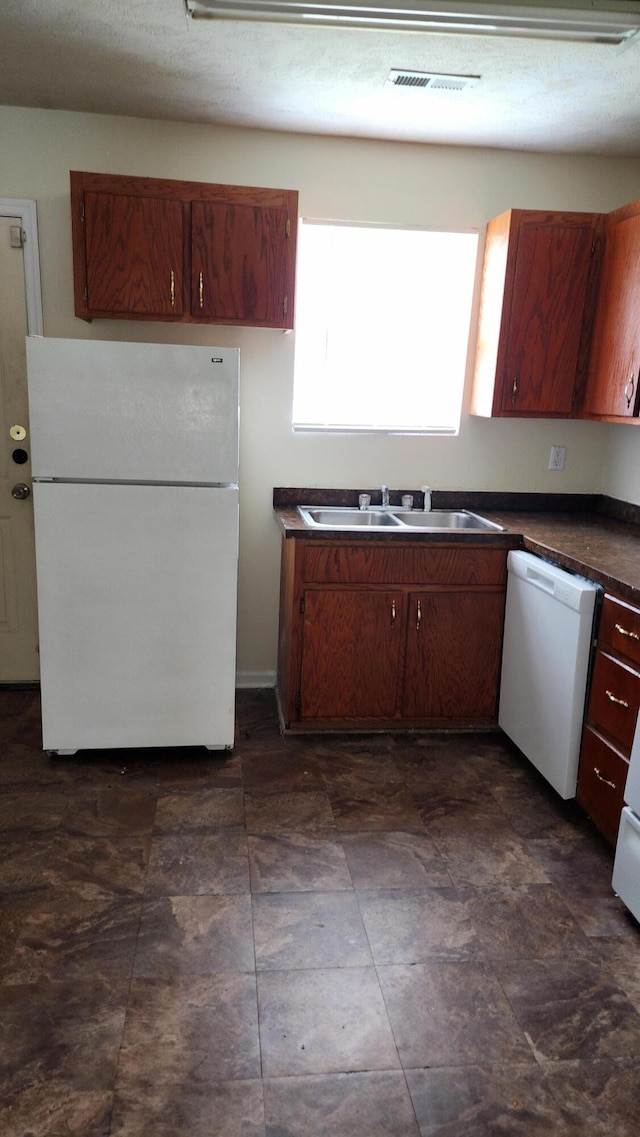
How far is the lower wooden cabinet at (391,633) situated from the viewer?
304 centimetres

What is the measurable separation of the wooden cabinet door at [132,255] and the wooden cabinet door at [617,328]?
169cm

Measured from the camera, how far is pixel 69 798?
264cm

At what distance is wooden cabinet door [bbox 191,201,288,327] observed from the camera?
2959 millimetres

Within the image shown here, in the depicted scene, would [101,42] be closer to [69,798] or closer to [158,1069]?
[69,798]

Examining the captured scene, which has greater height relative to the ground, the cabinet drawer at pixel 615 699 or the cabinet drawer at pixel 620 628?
the cabinet drawer at pixel 620 628

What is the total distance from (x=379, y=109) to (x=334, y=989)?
2.89 m

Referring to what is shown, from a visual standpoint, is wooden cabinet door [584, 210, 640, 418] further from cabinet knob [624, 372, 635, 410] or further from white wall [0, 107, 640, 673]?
white wall [0, 107, 640, 673]

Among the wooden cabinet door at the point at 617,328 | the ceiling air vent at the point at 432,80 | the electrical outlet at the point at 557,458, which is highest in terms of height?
the ceiling air vent at the point at 432,80

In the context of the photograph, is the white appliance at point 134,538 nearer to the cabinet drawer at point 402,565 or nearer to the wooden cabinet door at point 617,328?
the cabinet drawer at point 402,565

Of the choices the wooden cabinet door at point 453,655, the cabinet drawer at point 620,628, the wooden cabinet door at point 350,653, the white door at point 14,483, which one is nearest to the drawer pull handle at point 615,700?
the cabinet drawer at point 620,628

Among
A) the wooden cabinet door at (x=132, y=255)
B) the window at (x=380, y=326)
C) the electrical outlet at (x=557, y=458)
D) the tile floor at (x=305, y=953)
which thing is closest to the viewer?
the tile floor at (x=305, y=953)

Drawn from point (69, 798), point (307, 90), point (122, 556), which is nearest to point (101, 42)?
point (307, 90)

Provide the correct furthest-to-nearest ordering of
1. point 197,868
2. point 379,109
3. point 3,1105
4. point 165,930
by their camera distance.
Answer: point 379,109 → point 197,868 → point 165,930 → point 3,1105

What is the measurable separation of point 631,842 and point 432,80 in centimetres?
244
